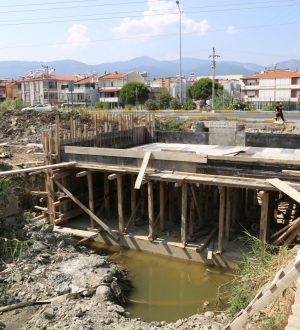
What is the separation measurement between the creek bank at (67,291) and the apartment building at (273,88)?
62681mm

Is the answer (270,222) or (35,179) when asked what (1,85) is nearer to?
(35,179)

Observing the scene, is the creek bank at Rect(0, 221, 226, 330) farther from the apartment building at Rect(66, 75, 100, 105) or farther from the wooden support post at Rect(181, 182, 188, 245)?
the apartment building at Rect(66, 75, 100, 105)

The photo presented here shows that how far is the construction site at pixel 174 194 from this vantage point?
11.3m

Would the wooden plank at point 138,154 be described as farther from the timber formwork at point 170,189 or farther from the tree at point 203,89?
the tree at point 203,89

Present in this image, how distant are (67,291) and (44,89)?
81.0 meters

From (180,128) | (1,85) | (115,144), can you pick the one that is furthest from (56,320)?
(1,85)

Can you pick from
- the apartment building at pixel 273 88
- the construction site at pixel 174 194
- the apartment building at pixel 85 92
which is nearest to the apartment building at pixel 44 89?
the apartment building at pixel 85 92

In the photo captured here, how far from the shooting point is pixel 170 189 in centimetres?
1387

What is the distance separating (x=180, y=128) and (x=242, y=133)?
10552mm

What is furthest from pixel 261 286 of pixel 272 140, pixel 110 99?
pixel 110 99

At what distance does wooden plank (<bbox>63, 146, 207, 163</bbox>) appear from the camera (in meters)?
12.0

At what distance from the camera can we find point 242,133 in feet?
58.2

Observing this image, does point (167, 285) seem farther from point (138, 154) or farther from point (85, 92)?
point (85, 92)

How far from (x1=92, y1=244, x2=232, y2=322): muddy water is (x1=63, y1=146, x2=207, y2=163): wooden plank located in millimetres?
3138
